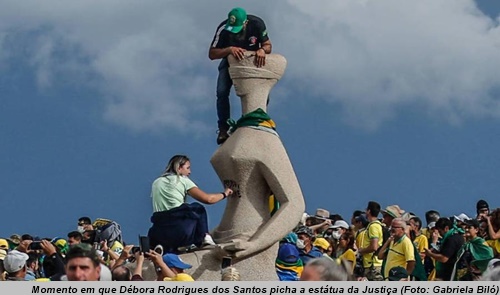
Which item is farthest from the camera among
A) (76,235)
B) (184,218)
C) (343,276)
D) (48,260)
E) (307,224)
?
(307,224)

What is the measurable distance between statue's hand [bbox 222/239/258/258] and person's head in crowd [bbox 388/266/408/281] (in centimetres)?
171

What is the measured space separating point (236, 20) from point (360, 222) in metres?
4.30

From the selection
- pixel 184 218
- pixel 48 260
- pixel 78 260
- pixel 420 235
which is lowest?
pixel 78 260

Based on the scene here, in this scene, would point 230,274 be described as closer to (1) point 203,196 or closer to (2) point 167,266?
(1) point 203,196

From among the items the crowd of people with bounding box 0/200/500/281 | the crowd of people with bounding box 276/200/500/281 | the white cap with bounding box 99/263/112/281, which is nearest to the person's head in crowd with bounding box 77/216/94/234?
the crowd of people with bounding box 0/200/500/281

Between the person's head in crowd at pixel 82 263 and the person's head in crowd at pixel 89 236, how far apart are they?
8.59 m

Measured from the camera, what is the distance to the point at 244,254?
1666 centimetres

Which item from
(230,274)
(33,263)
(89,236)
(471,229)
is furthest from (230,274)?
(89,236)

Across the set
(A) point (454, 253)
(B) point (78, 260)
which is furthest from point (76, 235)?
(B) point (78, 260)

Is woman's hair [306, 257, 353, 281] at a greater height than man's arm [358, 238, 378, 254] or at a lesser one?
lesser

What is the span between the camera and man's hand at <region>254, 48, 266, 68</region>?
685 inches

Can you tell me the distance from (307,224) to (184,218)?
233 inches

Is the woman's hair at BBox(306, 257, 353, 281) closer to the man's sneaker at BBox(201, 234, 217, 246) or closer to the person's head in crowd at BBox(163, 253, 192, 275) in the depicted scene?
the person's head in crowd at BBox(163, 253, 192, 275)

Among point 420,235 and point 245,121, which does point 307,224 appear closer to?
point 420,235
